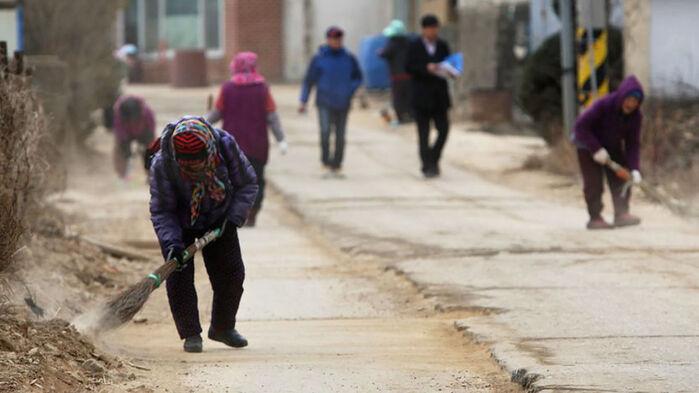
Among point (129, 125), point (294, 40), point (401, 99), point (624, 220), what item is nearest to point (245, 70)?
point (624, 220)

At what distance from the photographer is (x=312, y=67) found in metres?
19.0

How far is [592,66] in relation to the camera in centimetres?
1780

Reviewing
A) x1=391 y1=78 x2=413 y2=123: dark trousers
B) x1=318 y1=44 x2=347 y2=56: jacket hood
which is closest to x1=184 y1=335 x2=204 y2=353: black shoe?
x1=318 y1=44 x2=347 y2=56: jacket hood

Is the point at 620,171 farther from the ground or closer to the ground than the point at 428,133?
farther from the ground

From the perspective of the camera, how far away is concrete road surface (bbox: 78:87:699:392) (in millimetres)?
7438

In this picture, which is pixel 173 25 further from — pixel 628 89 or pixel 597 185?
pixel 628 89

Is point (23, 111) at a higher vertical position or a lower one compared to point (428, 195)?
higher

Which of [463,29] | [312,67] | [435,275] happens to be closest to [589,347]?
[435,275]

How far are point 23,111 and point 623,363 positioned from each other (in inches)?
147

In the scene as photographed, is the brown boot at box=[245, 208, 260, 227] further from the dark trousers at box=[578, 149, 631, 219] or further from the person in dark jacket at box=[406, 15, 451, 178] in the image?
the person in dark jacket at box=[406, 15, 451, 178]

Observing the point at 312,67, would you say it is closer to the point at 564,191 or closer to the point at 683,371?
the point at 564,191

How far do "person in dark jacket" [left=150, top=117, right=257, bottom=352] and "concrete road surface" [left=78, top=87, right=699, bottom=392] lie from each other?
265 mm

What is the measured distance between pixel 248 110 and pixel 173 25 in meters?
23.5

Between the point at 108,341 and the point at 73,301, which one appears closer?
the point at 108,341
